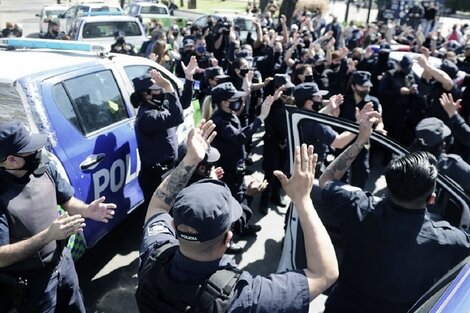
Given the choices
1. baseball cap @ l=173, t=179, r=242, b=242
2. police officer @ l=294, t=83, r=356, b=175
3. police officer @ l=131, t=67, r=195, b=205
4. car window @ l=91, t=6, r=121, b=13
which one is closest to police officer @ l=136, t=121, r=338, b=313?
baseball cap @ l=173, t=179, r=242, b=242

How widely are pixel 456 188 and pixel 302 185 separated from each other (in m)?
1.25

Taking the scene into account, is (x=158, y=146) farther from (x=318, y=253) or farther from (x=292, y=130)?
(x=318, y=253)

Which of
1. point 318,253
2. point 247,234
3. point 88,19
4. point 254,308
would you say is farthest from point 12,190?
point 88,19

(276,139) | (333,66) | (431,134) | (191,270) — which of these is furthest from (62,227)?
(333,66)

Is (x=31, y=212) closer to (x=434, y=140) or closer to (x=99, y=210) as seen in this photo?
(x=99, y=210)

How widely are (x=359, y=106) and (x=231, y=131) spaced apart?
1958 millimetres

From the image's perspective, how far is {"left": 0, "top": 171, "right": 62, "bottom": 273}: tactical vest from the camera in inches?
91.7

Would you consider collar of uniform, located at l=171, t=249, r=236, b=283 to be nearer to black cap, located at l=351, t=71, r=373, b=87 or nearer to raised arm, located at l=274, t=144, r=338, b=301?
raised arm, located at l=274, t=144, r=338, b=301

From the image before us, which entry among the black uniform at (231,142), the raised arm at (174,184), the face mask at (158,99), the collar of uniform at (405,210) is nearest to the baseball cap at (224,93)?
the black uniform at (231,142)

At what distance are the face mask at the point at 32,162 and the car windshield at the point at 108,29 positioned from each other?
31.3 feet

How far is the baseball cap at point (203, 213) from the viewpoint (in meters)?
1.58

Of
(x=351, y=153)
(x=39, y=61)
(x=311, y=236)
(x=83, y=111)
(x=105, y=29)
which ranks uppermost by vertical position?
(x=39, y=61)

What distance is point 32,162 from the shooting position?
2449mm

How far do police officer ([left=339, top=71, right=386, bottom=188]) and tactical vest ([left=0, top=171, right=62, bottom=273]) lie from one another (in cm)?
331
